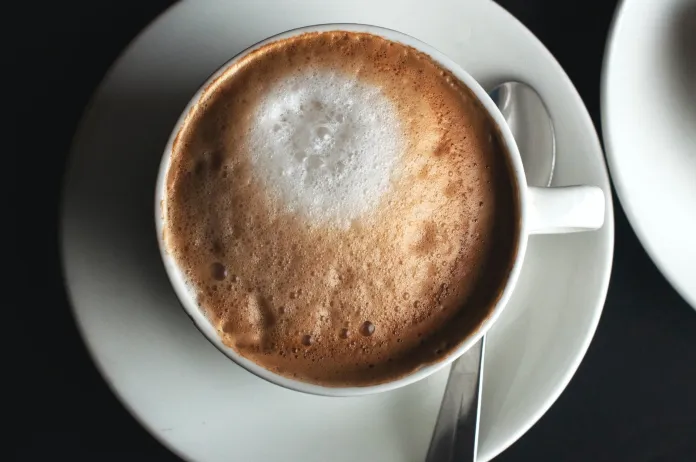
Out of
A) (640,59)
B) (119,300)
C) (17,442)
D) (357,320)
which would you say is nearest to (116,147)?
(119,300)

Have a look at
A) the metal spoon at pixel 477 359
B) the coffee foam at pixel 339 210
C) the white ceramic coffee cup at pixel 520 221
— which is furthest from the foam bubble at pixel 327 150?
the metal spoon at pixel 477 359

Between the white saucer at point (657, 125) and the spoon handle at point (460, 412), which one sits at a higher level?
the white saucer at point (657, 125)

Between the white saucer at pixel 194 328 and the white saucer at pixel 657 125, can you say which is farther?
the white saucer at pixel 657 125

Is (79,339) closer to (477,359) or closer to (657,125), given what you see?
(477,359)

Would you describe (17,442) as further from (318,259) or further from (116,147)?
(318,259)

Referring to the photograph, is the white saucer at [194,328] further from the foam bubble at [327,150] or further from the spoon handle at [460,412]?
the foam bubble at [327,150]

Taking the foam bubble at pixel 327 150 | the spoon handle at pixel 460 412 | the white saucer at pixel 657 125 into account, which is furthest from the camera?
the white saucer at pixel 657 125

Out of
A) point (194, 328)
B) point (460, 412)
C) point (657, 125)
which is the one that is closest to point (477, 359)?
point (460, 412)
